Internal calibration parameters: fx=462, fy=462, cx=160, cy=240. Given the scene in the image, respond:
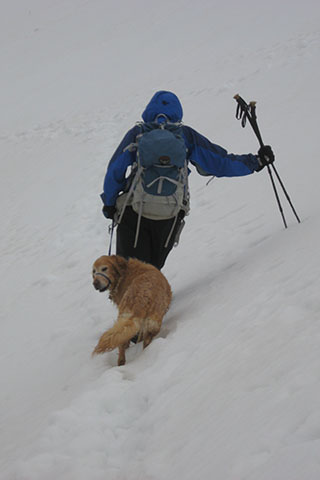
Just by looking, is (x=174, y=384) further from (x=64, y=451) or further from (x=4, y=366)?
(x=4, y=366)

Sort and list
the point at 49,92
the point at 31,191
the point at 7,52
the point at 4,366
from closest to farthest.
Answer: the point at 4,366
the point at 31,191
the point at 49,92
the point at 7,52

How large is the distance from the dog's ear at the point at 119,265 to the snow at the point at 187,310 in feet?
2.00

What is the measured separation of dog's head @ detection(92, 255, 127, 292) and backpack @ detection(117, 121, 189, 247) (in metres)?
0.34

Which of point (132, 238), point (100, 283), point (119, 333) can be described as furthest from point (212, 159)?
point (119, 333)

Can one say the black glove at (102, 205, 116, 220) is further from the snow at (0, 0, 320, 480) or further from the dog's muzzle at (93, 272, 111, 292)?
the snow at (0, 0, 320, 480)

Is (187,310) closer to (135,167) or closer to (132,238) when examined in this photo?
(132,238)

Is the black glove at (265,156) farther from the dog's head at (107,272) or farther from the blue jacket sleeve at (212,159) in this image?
the dog's head at (107,272)

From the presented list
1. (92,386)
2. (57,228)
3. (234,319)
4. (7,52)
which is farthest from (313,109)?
(7,52)

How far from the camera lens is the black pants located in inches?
165

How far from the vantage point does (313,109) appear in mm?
10117

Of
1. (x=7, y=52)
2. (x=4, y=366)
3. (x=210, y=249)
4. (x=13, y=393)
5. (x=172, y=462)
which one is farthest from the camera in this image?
(x=7, y=52)

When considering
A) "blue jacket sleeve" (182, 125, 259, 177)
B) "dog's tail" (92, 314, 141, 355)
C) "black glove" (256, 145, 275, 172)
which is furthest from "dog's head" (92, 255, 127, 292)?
"black glove" (256, 145, 275, 172)

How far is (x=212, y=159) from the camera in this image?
428 cm

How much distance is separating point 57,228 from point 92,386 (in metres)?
6.58
